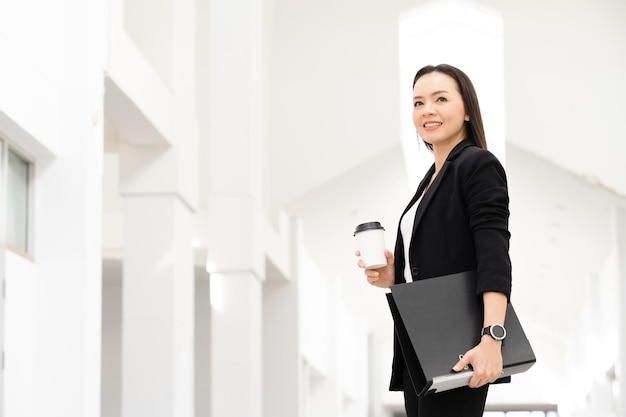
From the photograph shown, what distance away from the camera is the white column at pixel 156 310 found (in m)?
8.04

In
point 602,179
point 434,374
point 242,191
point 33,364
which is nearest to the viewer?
point 434,374

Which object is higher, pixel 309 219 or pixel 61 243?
pixel 309 219

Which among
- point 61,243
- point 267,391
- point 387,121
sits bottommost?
point 267,391

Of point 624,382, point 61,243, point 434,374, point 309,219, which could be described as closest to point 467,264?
point 434,374

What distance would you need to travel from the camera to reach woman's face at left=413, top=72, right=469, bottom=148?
8.18ft

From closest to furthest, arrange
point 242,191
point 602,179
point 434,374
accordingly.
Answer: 1. point 434,374
2. point 242,191
3. point 602,179

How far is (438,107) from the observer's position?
2494mm

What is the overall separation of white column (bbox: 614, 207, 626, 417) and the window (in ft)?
32.9

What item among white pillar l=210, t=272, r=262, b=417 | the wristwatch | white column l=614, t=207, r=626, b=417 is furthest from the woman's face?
white column l=614, t=207, r=626, b=417

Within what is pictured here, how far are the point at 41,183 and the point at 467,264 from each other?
3.43 m

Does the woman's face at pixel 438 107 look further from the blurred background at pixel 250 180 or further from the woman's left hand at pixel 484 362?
the blurred background at pixel 250 180

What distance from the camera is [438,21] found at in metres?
16.3

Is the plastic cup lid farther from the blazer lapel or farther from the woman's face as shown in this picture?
the woman's face

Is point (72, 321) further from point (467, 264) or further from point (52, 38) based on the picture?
point (467, 264)
